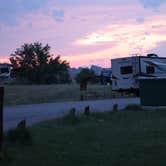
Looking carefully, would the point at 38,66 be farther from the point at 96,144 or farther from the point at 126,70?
the point at 96,144

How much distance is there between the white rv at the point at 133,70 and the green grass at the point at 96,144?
19.5 meters

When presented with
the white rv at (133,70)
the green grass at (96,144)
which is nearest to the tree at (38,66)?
the white rv at (133,70)

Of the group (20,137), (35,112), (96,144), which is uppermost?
(35,112)

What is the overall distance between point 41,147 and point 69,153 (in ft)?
2.90

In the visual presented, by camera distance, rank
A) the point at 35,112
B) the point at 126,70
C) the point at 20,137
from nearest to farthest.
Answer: the point at 20,137 → the point at 35,112 → the point at 126,70

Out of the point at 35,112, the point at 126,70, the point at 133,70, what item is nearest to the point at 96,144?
the point at 35,112

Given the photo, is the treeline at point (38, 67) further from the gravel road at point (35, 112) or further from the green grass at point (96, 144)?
the green grass at point (96, 144)

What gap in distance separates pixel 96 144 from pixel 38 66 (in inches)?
2938

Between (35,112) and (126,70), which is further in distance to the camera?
(126,70)

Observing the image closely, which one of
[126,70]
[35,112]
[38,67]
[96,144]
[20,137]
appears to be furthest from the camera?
[38,67]

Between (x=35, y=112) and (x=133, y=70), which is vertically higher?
(x=133, y=70)

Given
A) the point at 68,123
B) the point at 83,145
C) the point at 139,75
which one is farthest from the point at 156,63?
the point at 83,145

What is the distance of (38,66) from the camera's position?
287 ft

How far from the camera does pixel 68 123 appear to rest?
59.1 ft
